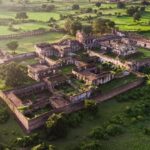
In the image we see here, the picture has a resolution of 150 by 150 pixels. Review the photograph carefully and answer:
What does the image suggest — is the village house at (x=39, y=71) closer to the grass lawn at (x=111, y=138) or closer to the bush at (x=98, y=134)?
the grass lawn at (x=111, y=138)

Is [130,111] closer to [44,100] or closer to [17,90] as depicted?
[44,100]

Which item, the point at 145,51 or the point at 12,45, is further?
the point at 145,51

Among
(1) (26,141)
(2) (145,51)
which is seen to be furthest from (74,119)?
(2) (145,51)

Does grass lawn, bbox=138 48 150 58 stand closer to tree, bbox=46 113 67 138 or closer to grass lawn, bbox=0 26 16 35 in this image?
grass lawn, bbox=0 26 16 35

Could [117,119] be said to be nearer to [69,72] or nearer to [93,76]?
[93,76]

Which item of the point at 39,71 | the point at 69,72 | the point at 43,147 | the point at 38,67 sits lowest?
the point at 43,147

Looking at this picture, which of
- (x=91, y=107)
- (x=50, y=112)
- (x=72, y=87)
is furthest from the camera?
(x=72, y=87)

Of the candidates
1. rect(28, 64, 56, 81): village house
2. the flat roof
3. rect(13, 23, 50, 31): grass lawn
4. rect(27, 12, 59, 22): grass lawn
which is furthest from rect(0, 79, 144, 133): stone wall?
rect(27, 12, 59, 22): grass lawn
